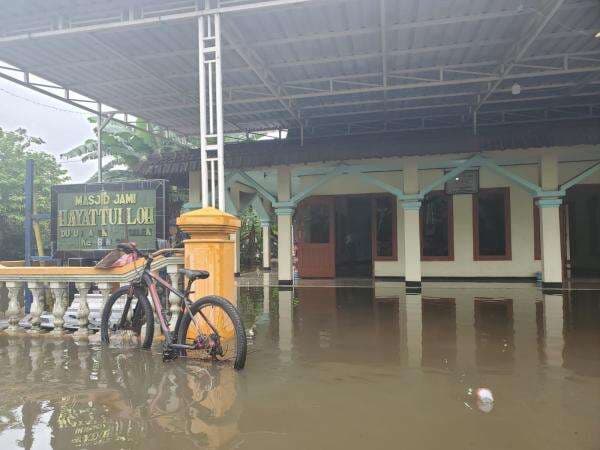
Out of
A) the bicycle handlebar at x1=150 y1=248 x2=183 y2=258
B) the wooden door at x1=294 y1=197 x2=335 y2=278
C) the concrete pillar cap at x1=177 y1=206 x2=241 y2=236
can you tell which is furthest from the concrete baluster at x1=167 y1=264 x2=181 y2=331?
the wooden door at x1=294 y1=197 x2=335 y2=278

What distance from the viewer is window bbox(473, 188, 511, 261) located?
1059cm

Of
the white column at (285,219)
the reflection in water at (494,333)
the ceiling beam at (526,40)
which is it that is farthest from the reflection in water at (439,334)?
the ceiling beam at (526,40)

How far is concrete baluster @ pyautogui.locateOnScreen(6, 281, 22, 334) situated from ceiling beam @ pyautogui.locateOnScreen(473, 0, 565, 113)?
6.79 m

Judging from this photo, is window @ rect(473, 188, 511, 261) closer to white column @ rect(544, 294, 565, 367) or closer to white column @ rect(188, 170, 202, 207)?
white column @ rect(544, 294, 565, 367)

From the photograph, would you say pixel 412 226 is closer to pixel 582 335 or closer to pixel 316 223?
pixel 316 223

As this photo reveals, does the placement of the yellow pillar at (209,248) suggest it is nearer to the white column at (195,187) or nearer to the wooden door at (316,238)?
the white column at (195,187)

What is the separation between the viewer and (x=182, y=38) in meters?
5.99

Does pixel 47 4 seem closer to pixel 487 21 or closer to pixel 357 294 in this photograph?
pixel 487 21

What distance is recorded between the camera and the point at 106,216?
17.8ft

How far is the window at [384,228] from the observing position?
11.3m

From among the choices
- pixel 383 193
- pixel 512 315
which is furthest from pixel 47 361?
pixel 383 193

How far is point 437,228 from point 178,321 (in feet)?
27.9

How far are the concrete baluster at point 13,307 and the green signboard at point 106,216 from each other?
0.66 m

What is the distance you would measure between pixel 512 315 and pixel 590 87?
4.60m
